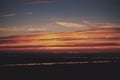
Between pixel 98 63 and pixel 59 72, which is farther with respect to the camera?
pixel 98 63

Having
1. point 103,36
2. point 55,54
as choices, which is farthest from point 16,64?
point 103,36

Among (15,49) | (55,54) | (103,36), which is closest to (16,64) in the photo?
(15,49)

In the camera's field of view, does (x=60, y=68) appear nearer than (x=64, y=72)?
No

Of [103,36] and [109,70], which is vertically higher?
[103,36]

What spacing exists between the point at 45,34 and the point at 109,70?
1.84 metres

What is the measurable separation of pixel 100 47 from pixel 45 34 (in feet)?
4.70

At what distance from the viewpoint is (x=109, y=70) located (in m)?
8.23

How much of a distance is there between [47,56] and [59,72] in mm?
636

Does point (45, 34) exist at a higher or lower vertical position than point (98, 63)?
higher

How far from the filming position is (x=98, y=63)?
353 inches

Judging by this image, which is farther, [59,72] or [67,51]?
[67,51]

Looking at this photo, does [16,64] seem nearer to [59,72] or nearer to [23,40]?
[23,40]

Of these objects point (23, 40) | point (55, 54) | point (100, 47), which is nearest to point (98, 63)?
point (100, 47)

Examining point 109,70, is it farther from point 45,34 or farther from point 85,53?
point 45,34
